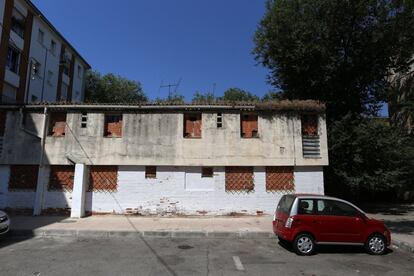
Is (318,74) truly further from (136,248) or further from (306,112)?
(136,248)

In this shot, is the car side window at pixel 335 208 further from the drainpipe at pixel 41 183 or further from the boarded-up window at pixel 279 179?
the drainpipe at pixel 41 183

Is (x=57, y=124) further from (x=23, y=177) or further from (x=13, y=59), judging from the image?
(x=13, y=59)

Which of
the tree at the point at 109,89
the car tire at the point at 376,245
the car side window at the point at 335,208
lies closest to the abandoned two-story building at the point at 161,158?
the car side window at the point at 335,208

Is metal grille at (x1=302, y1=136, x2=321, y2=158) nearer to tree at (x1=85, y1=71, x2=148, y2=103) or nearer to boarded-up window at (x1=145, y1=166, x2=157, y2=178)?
boarded-up window at (x1=145, y1=166, x2=157, y2=178)

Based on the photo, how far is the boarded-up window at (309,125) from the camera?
679 inches

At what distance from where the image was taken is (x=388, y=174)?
18.4 meters

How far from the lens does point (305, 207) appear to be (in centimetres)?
1000

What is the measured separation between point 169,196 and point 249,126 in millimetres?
5107

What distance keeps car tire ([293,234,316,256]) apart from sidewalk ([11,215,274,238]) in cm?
266

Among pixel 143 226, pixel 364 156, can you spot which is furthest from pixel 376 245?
pixel 364 156

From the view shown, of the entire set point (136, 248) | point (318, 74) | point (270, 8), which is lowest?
point (136, 248)

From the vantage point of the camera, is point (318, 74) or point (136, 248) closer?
point (136, 248)

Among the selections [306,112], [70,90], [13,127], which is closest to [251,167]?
[306,112]

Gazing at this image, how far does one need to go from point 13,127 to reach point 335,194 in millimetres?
17623
